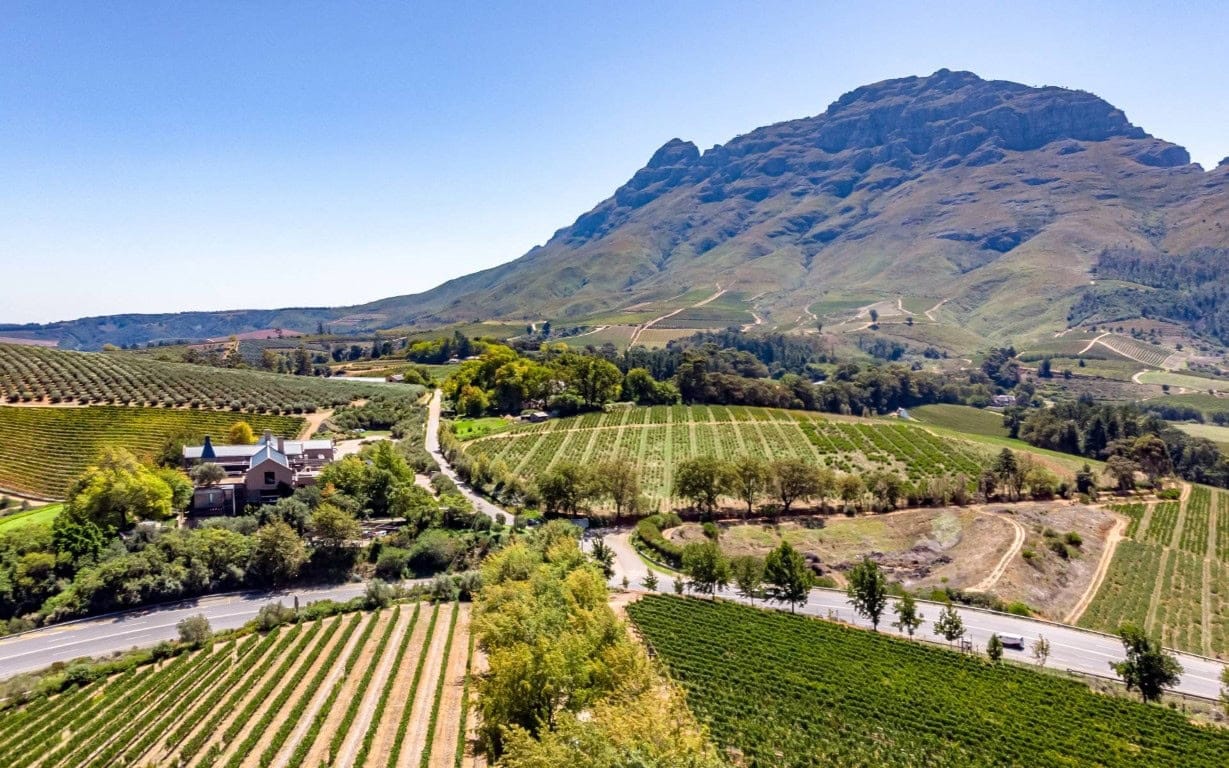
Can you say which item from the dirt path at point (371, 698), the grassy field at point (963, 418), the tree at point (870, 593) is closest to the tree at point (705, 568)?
the tree at point (870, 593)

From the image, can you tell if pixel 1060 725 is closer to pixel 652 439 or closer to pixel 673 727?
pixel 673 727

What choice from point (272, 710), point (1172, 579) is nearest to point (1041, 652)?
point (1172, 579)

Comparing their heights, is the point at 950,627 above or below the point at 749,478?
below

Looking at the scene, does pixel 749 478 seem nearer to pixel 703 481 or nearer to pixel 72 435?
pixel 703 481

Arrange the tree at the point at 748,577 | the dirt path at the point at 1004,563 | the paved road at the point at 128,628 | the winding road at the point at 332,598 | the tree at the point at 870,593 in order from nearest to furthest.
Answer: the paved road at the point at 128,628 < the winding road at the point at 332,598 < the tree at the point at 870,593 < the tree at the point at 748,577 < the dirt path at the point at 1004,563

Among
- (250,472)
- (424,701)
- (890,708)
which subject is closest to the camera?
(890,708)

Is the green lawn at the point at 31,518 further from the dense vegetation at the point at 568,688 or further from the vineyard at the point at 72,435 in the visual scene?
the dense vegetation at the point at 568,688
